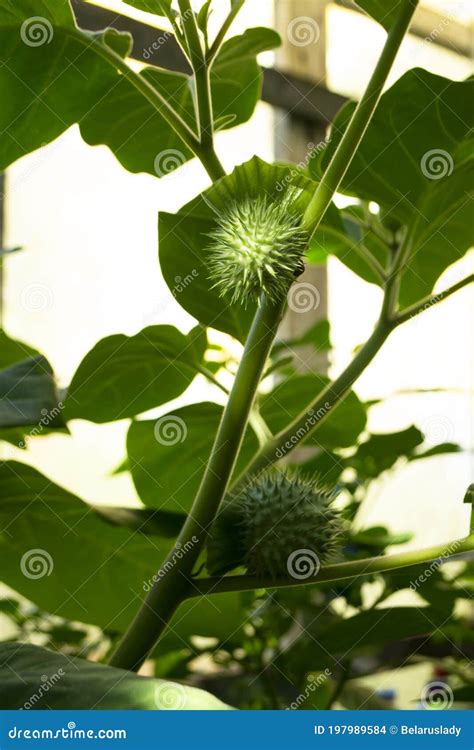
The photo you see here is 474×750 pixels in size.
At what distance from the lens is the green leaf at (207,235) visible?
0.38 m

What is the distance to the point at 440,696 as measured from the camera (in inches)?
27.8

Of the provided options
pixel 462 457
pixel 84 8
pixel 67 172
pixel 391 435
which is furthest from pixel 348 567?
pixel 462 457

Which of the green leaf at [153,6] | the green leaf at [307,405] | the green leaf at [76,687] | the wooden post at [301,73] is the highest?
the wooden post at [301,73]

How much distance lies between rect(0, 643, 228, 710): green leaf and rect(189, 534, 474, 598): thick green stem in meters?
0.08

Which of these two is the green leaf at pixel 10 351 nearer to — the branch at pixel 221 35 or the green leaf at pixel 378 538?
the branch at pixel 221 35

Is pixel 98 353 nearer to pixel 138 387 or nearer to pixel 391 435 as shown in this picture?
pixel 138 387

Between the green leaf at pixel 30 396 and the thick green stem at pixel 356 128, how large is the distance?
14 cm

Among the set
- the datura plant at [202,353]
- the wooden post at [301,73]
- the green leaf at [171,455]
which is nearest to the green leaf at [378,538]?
the datura plant at [202,353]

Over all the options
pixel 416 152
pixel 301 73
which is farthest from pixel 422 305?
pixel 301 73

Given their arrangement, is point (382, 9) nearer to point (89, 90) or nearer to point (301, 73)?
point (89, 90)

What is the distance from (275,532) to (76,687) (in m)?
0.13

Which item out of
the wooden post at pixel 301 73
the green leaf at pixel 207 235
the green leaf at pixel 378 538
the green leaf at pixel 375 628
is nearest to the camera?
the green leaf at pixel 207 235

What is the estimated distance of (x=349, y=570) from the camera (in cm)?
39
